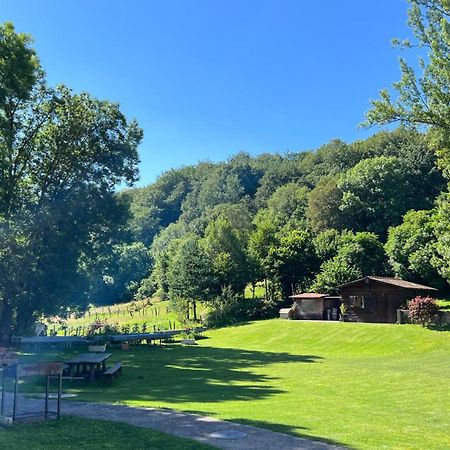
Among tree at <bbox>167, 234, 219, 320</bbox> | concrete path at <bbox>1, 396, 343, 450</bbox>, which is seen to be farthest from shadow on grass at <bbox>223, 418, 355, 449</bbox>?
tree at <bbox>167, 234, 219, 320</bbox>

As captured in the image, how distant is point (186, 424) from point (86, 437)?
2142mm

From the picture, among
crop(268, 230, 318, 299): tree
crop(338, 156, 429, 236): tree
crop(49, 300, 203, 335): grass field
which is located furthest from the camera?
crop(338, 156, 429, 236): tree

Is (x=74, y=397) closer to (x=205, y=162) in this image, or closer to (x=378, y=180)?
(x=378, y=180)

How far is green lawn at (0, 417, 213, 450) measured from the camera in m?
8.43

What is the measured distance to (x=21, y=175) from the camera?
32.9 metres

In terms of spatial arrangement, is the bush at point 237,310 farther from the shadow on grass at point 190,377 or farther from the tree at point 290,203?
the tree at point 290,203

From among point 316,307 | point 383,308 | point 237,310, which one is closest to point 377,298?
point 383,308

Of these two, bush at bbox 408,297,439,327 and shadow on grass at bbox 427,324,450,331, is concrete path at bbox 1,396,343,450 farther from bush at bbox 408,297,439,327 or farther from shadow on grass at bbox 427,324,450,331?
bush at bbox 408,297,439,327

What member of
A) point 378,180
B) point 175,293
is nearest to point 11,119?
point 175,293

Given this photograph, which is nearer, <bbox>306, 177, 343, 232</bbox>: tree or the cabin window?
the cabin window

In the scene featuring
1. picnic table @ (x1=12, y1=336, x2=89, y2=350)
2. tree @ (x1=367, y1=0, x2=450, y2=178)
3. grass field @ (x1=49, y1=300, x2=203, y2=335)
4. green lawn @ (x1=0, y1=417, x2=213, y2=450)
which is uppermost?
tree @ (x1=367, y1=0, x2=450, y2=178)

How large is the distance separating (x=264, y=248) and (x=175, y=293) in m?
14.2

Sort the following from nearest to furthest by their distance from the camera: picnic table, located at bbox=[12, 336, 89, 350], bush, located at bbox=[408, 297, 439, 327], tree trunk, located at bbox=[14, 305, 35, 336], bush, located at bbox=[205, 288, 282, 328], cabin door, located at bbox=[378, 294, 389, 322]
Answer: picnic table, located at bbox=[12, 336, 89, 350] < tree trunk, located at bbox=[14, 305, 35, 336] < bush, located at bbox=[408, 297, 439, 327] < cabin door, located at bbox=[378, 294, 389, 322] < bush, located at bbox=[205, 288, 282, 328]

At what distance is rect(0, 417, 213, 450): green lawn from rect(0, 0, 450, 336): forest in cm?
1353
